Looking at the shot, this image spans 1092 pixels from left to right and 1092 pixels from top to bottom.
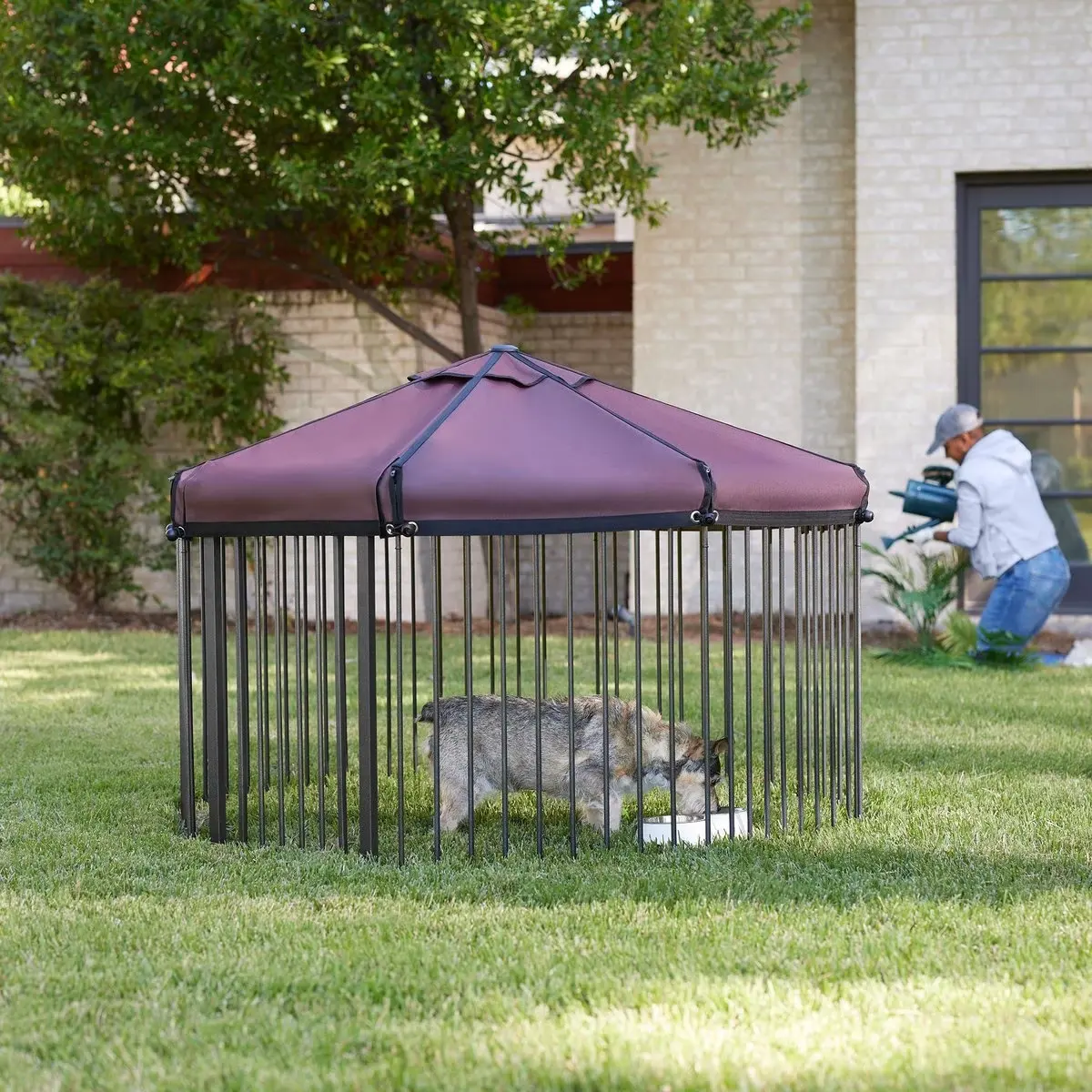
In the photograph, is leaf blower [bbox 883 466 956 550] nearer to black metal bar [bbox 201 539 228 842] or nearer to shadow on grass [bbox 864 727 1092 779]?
shadow on grass [bbox 864 727 1092 779]

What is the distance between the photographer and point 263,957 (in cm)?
400

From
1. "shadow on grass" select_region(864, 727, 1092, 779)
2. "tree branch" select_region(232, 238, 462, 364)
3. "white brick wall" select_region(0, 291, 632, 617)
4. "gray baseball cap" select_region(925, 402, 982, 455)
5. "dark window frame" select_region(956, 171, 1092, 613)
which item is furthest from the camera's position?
"white brick wall" select_region(0, 291, 632, 617)

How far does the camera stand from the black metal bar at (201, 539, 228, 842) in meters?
5.45

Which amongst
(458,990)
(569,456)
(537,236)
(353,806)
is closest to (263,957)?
(458,990)

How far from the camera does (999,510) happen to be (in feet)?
35.4

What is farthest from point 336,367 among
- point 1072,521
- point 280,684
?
point 280,684

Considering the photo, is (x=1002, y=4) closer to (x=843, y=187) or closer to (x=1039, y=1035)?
(x=843, y=187)

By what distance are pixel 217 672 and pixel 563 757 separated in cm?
119

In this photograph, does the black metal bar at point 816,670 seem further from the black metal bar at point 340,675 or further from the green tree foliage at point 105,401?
the green tree foliage at point 105,401

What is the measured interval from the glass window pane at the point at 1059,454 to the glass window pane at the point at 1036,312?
0.69 m

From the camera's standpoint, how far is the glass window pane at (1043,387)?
12.7 metres

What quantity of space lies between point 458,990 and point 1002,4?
36.4 ft

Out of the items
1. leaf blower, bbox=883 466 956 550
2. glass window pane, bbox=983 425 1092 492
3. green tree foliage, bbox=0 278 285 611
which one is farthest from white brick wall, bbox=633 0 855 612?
green tree foliage, bbox=0 278 285 611

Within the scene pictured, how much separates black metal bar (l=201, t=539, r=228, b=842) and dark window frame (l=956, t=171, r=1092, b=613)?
28.2ft
